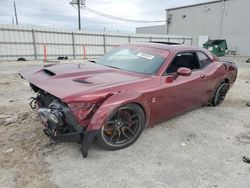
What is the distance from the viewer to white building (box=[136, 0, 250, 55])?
24484 mm

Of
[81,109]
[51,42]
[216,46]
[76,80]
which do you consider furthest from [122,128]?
[216,46]

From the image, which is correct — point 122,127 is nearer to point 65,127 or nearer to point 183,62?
point 65,127

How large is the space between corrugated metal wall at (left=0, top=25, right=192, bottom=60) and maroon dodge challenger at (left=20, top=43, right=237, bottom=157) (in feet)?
47.2

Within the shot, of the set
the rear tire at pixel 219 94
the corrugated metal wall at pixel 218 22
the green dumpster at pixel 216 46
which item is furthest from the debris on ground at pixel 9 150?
the corrugated metal wall at pixel 218 22

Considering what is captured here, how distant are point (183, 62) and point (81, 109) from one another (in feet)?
7.83

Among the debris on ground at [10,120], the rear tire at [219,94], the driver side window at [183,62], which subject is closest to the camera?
the driver side window at [183,62]

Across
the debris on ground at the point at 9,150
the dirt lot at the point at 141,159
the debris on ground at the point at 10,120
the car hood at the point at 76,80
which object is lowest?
the dirt lot at the point at 141,159

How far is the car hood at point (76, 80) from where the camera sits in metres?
2.70

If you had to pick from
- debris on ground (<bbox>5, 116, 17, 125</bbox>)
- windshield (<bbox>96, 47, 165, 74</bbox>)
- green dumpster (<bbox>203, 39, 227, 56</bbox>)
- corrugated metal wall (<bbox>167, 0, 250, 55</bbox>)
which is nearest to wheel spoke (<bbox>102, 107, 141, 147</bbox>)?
windshield (<bbox>96, 47, 165, 74</bbox>)

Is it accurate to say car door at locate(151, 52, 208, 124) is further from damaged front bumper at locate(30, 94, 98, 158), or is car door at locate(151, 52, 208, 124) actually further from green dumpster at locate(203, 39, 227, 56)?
green dumpster at locate(203, 39, 227, 56)

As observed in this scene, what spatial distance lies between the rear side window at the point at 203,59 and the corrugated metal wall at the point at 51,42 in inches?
590

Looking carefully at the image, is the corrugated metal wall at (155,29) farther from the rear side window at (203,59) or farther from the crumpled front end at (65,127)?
the crumpled front end at (65,127)

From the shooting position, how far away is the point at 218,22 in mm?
26641

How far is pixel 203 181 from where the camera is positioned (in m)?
2.54
